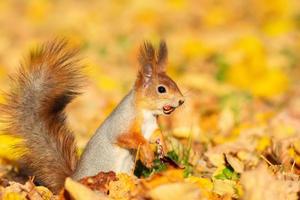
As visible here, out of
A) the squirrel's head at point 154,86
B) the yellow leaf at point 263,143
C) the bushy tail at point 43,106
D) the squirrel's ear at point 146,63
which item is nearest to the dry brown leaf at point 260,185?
the squirrel's head at point 154,86

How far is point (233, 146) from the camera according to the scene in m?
4.28

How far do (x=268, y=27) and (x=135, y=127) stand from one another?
23.0ft

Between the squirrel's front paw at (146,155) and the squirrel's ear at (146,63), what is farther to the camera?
the squirrel's ear at (146,63)

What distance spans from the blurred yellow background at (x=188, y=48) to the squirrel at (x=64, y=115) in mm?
679

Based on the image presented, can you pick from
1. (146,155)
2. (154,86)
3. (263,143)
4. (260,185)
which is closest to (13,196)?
(146,155)

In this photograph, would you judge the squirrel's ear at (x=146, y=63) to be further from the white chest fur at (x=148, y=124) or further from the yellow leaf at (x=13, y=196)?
the yellow leaf at (x=13, y=196)

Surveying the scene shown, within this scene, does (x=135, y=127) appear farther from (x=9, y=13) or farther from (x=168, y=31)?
(x=9, y=13)

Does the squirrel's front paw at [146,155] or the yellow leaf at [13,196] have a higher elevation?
the squirrel's front paw at [146,155]

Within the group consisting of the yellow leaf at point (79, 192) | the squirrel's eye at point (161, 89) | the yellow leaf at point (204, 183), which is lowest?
the yellow leaf at point (79, 192)

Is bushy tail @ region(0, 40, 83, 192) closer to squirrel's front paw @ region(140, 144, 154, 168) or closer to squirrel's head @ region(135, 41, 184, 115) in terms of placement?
squirrel's head @ region(135, 41, 184, 115)

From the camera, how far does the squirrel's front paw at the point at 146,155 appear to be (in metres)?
3.49

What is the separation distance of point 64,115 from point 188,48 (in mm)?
5327

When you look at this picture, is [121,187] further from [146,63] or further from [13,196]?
[146,63]

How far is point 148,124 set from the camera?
3604 mm
